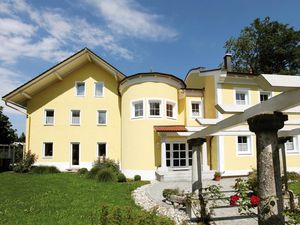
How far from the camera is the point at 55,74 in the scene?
2227cm

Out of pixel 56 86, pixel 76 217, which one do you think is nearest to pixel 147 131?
pixel 56 86

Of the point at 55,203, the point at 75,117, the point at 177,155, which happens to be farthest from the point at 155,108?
the point at 55,203

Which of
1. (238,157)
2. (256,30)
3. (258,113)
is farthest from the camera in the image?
(256,30)

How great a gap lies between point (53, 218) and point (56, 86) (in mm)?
17029

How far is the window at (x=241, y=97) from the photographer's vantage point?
64.2ft

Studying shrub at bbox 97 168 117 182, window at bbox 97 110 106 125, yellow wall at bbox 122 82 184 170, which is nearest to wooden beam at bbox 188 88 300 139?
shrub at bbox 97 168 117 182

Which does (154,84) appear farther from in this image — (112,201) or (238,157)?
(112,201)

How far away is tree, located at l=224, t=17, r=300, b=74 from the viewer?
3606 cm

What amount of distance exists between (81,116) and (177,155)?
861 centimetres

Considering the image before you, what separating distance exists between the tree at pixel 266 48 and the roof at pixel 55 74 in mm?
21179

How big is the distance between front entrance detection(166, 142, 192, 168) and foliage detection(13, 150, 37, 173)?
10141 millimetres

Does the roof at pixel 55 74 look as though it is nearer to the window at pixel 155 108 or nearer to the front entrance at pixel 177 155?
the window at pixel 155 108

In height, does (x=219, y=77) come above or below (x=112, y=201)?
above

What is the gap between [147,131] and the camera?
19.2 m
